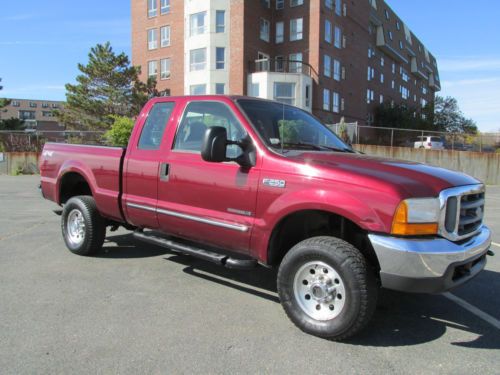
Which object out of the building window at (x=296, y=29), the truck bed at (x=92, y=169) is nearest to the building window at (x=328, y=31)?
the building window at (x=296, y=29)

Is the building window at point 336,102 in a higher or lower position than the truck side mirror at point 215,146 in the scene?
higher

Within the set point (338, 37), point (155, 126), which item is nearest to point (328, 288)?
point (155, 126)

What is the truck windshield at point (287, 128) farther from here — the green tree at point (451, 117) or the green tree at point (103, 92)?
the green tree at point (451, 117)

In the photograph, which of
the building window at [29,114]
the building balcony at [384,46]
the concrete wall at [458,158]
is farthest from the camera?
the building window at [29,114]

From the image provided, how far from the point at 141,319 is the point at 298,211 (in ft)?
5.54

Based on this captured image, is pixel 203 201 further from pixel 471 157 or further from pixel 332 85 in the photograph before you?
pixel 332 85

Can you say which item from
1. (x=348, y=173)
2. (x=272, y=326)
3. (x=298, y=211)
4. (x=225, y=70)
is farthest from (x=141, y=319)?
(x=225, y=70)

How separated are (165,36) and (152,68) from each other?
118 inches

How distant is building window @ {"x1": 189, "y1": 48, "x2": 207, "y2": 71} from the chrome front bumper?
109 feet

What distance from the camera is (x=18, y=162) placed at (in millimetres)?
22000

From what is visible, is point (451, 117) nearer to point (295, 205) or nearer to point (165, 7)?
point (165, 7)

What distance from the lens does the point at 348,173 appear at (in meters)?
3.47

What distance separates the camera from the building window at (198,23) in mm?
34606

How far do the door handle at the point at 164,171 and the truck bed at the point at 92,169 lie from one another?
798 mm
